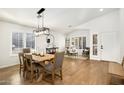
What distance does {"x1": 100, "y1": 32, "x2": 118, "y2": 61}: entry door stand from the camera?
19.6 feet

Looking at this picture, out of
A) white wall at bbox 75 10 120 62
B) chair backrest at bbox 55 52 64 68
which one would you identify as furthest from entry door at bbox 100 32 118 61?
chair backrest at bbox 55 52 64 68

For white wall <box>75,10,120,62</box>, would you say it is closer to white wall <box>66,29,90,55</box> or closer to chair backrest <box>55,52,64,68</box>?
white wall <box>66,29,90,55</box>

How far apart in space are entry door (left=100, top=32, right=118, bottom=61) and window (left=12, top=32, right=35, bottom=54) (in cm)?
447

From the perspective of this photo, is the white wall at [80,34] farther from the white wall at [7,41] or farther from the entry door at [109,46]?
the white wall at [7,41]

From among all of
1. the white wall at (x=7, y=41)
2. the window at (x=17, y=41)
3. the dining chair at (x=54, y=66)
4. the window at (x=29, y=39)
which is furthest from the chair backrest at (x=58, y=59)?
the white wall at (x=7, y=41)

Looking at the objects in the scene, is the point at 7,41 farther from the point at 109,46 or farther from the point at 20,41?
the point at 109,46

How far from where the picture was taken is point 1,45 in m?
3.45

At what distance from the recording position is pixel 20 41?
3100mm

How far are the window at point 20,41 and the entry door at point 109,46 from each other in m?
4.47

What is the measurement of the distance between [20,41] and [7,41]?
44 cm

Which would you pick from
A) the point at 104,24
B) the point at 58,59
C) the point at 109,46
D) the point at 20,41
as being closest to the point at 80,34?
the point at 104,24

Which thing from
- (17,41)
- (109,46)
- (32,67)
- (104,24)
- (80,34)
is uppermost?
(104,24)

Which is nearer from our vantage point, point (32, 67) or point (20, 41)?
point (20, 41)
